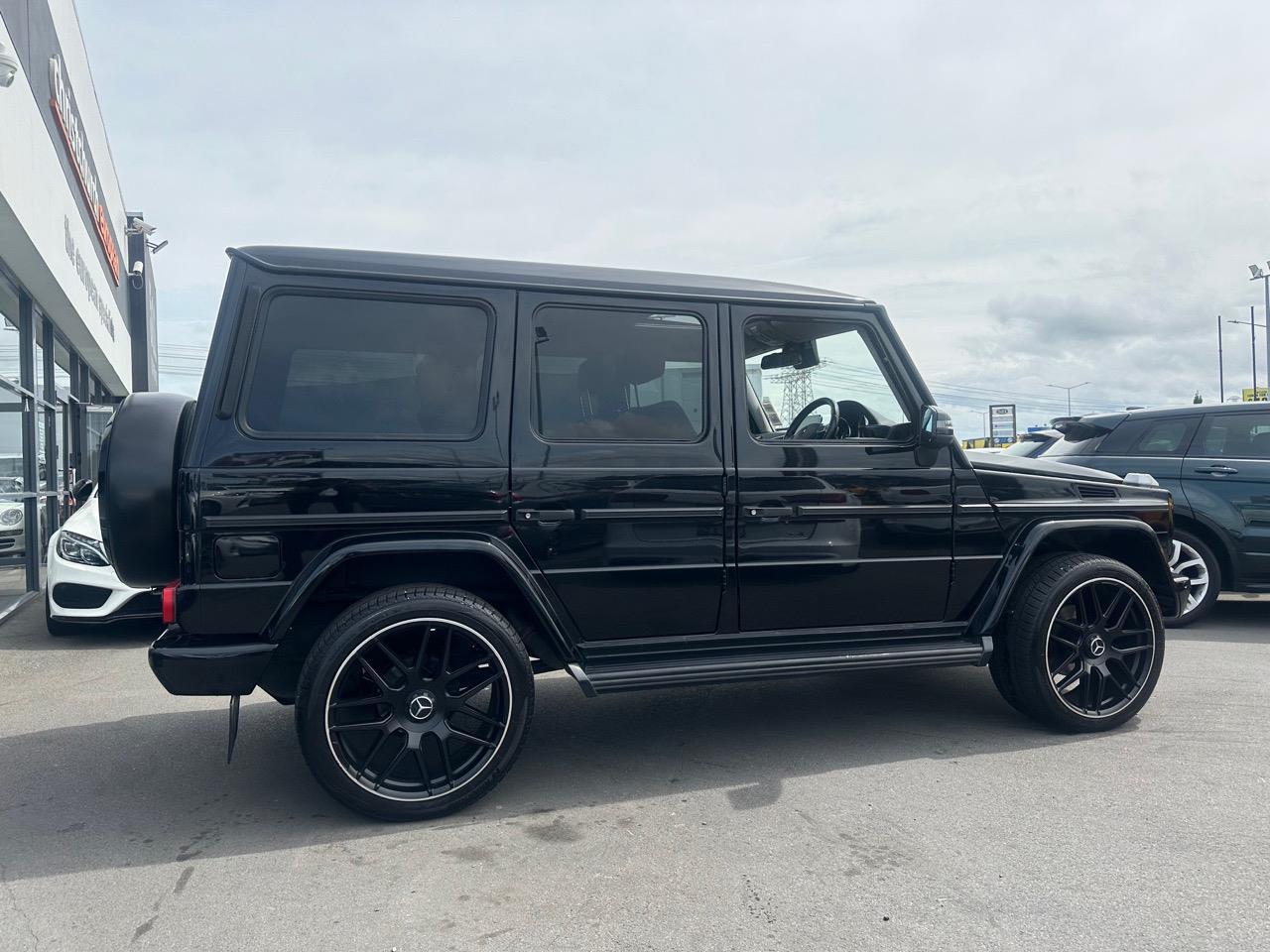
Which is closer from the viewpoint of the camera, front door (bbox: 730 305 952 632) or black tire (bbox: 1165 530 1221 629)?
front door (bbox: 730 305 952 632)

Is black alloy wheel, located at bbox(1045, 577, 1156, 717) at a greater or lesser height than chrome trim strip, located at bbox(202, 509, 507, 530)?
lesser

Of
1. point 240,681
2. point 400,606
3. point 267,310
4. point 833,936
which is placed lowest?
point 833,936

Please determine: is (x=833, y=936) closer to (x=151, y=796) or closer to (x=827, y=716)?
(x=827, y=716)

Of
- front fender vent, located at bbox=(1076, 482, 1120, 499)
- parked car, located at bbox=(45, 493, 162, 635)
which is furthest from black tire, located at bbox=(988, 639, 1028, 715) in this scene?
parked car, located at bbox=(45, 493, 162, 635)

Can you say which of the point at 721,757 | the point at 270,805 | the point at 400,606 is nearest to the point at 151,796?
the point at 270,805

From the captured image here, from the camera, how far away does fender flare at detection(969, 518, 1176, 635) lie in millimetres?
4324

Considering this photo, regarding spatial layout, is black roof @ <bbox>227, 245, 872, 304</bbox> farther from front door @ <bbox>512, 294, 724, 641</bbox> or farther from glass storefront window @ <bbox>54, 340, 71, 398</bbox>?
glass storefront window @ <bbox>54, 340, 71, 398</bbox>

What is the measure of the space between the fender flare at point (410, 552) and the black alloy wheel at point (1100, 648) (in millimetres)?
2332

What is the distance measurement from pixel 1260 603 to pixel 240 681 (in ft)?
28.7

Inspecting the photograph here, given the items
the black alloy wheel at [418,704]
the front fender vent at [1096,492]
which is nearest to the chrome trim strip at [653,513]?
the black alloy wheel at [418,704]

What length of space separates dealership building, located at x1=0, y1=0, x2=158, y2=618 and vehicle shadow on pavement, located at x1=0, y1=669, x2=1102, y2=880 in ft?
12.2

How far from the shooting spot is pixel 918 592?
14.1ft

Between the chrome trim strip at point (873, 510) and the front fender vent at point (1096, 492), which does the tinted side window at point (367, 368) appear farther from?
the front fender vent at point (1096, 492)

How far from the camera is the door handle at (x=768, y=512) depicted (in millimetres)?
4008
